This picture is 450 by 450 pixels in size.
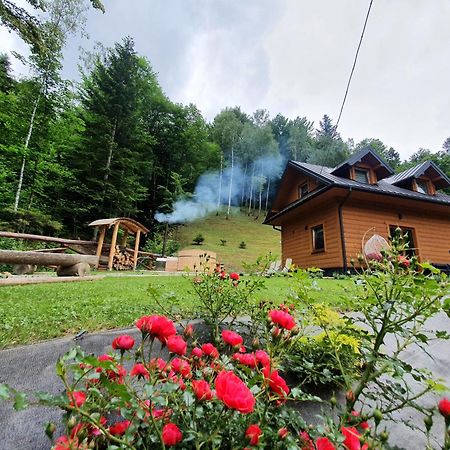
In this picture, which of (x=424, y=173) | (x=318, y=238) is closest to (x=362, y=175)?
(x=424, y=173)

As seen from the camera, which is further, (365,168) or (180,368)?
(365,168)

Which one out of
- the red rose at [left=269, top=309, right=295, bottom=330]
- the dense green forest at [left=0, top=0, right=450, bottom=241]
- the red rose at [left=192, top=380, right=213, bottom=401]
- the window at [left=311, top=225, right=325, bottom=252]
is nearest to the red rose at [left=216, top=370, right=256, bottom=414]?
the red rose at [left=192, top=380, right=213, bottom=401]

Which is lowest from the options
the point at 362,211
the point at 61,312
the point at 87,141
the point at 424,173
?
the point at 61,312

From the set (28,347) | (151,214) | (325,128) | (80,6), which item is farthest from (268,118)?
(28,347)

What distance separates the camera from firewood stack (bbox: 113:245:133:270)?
11.8m

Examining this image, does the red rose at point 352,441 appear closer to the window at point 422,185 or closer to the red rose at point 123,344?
the red rose at point 123,344

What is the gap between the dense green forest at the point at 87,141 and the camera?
1195 cm

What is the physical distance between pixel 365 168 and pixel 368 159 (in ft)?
1.19

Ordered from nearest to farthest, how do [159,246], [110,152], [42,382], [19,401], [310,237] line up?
[19,401] → [42,382] → [310,237] → [110,152] → [159,246]

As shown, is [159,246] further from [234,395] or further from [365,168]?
[234,395]

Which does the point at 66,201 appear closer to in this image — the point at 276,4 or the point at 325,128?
the point at 276,4

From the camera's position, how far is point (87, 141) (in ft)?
52.4

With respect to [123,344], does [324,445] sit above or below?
below

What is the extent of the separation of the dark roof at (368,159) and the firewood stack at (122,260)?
33.0 ft
